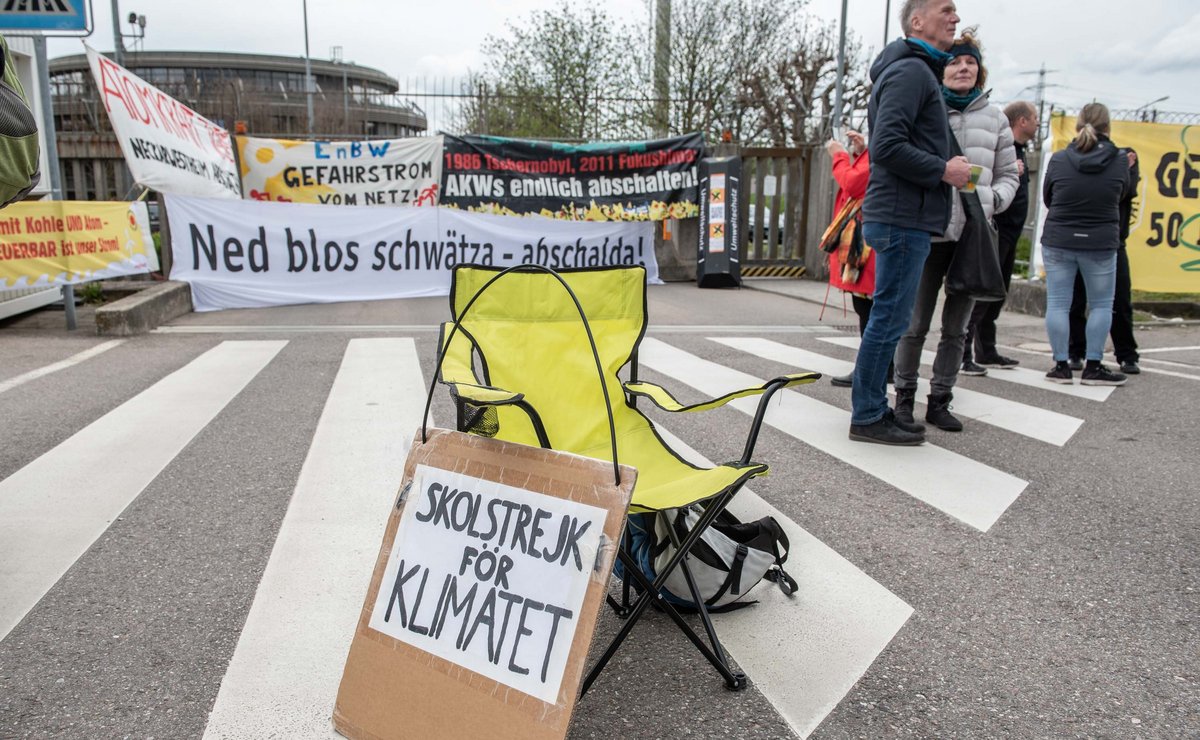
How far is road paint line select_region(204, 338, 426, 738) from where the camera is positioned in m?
2.19

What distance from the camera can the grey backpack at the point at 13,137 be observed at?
2.52 m

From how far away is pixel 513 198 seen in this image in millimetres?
14016

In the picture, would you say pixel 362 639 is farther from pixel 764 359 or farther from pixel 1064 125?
pixel 1064 125

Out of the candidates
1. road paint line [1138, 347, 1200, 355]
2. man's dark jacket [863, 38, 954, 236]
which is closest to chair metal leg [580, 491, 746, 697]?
man's dark jacket [863, 38, 954, 236]

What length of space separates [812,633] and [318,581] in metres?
1.64

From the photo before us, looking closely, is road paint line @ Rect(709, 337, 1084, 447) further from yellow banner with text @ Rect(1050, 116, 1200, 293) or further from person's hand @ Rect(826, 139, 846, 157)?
yellow banner with text @ Rect(1050, 116, 1200, 293)

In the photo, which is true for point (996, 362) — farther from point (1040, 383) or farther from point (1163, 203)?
point (1163, 203)

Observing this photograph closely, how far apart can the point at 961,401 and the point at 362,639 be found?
470 centimetres

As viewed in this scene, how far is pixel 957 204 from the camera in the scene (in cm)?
458

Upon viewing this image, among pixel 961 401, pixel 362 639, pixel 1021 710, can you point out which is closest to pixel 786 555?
pixel 1021 710

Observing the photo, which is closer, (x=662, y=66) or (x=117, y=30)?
(x=117, y=30)

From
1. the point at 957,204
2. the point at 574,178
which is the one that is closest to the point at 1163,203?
the point at 957,204

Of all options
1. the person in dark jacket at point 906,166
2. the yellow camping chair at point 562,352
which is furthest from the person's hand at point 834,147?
the yellow camping chair at point 562,352

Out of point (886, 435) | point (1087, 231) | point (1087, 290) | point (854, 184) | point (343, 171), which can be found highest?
point (343, 171)
